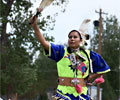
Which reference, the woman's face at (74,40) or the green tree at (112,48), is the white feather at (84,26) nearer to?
the woman's face at (74,40)

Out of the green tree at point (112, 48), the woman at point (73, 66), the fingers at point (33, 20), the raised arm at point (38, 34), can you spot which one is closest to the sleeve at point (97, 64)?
the woman at point (73, 66)

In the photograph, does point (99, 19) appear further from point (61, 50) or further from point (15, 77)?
point (61, 50)

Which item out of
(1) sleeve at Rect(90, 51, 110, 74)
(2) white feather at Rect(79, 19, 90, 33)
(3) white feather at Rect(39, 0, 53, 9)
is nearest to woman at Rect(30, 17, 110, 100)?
A: (1) sleeve at Rect(90, 51, 110, 74)

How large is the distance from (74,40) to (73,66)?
0.36 meters

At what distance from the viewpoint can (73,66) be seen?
4496 mm

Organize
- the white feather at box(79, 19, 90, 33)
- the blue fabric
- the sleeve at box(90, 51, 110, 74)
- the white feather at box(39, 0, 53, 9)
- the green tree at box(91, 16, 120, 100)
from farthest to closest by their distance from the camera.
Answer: the green tree at box(91, 16, 120, 100), the white feather at box(79, 19, 90, 33), the sleeve at box(90, 51, 110, 74), the blue fabric, the white feather at box(39, 0, 53, 9)

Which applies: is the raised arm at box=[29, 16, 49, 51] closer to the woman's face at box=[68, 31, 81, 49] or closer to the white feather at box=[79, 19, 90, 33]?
the woman's face at box=[68, 31, 81, 49]

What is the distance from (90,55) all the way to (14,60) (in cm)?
1821

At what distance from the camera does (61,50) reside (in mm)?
4539

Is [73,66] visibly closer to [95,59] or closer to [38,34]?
[95,59]

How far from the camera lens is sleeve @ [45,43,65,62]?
435 cm

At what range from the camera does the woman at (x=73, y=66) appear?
437 centimetres

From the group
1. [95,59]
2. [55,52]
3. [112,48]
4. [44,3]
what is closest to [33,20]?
[44,3]

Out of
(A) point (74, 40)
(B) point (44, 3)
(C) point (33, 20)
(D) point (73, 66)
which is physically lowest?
(D) point (73, 66)
